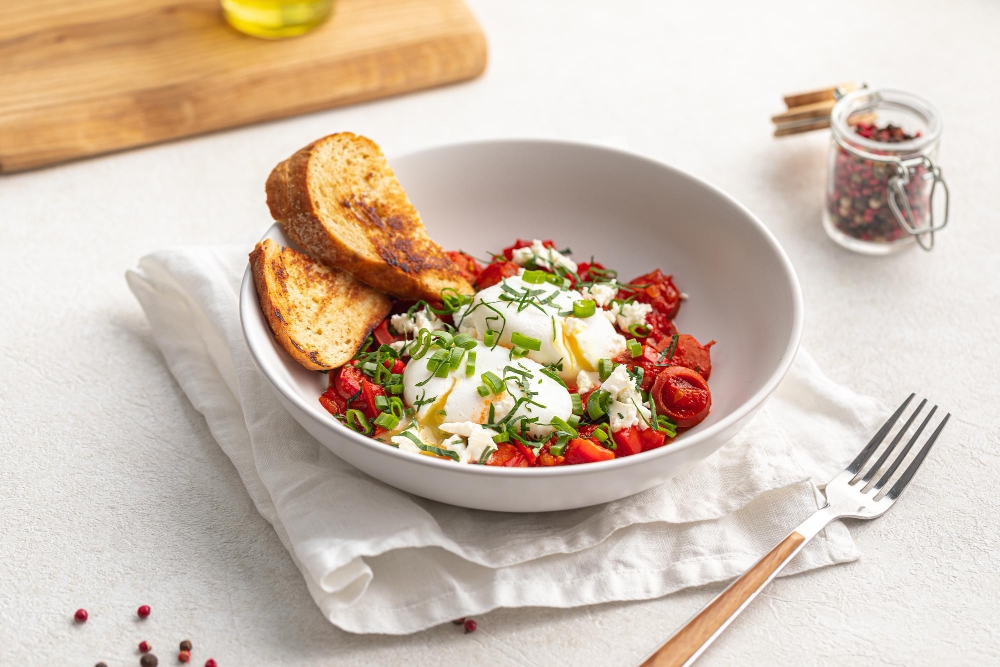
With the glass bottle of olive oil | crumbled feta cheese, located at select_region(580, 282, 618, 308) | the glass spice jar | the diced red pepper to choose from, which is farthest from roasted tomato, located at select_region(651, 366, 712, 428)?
the glass bottle of olive oil

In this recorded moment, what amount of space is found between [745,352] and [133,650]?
2.01m

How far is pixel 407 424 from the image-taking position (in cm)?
269

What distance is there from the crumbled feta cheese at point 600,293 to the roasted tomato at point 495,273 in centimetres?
27

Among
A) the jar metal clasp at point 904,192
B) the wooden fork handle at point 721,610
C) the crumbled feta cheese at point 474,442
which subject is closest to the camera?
the wooden fork handle at point 721,610

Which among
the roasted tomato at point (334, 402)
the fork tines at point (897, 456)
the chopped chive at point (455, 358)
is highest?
the chopped chive at point (455, 358)

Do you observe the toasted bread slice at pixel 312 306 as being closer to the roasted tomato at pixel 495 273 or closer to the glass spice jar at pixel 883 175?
the roasted tomato at pixel 495 273

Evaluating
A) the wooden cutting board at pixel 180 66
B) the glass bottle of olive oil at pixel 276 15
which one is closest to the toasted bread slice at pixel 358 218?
the wooden cutting board at pixel 180 66

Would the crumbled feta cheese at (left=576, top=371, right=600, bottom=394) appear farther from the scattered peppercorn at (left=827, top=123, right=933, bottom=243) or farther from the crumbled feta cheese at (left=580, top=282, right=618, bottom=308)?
the scattered peppercorn at (left=827, top=123, right=933, bottom=243)

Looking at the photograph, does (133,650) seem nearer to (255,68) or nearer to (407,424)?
(407,424)

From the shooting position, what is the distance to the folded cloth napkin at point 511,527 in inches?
96.3

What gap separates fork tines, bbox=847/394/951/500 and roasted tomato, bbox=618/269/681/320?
79 cm

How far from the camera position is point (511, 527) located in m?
2.60

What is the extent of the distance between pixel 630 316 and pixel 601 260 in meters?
0.55

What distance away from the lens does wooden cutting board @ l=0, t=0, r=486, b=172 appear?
4.20 meters
